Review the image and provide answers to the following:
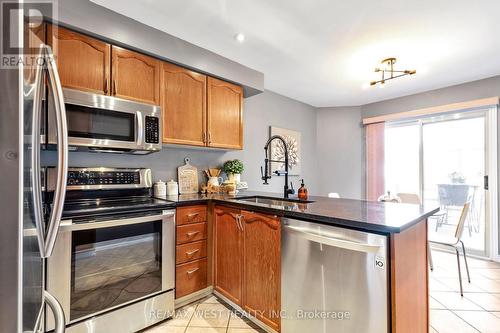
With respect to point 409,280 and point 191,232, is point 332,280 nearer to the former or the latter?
point 409,280

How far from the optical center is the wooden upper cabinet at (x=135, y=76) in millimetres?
1887

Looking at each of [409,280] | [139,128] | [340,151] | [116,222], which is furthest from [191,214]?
[340,151]

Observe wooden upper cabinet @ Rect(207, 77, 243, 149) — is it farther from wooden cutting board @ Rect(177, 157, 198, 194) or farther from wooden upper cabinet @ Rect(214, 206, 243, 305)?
wooden upper cabinet @ Rect(214, 206, 243, 305)

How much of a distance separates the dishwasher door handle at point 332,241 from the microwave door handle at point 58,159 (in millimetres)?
1191

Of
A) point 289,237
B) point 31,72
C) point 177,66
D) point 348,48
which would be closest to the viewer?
point 31,72

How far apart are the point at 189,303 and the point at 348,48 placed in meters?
2.98

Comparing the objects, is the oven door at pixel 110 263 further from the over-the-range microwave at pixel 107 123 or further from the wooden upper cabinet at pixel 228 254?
the over-the-range microwave at pixel 107 123

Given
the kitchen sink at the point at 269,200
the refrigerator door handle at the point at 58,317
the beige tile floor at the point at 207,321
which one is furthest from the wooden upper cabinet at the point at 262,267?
the refrigerator door handle at the point at 58,317

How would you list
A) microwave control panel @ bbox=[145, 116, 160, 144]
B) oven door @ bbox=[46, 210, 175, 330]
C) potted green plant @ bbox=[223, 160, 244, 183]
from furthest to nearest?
potted green plant @ bbox=[223, 160, 244, 183], microwave control panel @ bbox=[145, 116, 160, 144], oven door @ bbox=[46, 210, 175, 330]

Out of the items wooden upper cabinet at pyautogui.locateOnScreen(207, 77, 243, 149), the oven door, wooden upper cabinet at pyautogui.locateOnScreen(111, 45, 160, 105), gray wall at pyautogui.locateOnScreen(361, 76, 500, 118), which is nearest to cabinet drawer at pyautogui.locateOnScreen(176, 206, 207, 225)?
the oven door

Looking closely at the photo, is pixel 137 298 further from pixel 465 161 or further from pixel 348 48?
pixel 465 161

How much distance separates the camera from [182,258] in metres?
1.99

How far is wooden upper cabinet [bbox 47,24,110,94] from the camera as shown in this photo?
1.63 metres

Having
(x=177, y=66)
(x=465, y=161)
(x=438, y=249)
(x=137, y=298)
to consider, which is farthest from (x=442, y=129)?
(x=137, y=298)
